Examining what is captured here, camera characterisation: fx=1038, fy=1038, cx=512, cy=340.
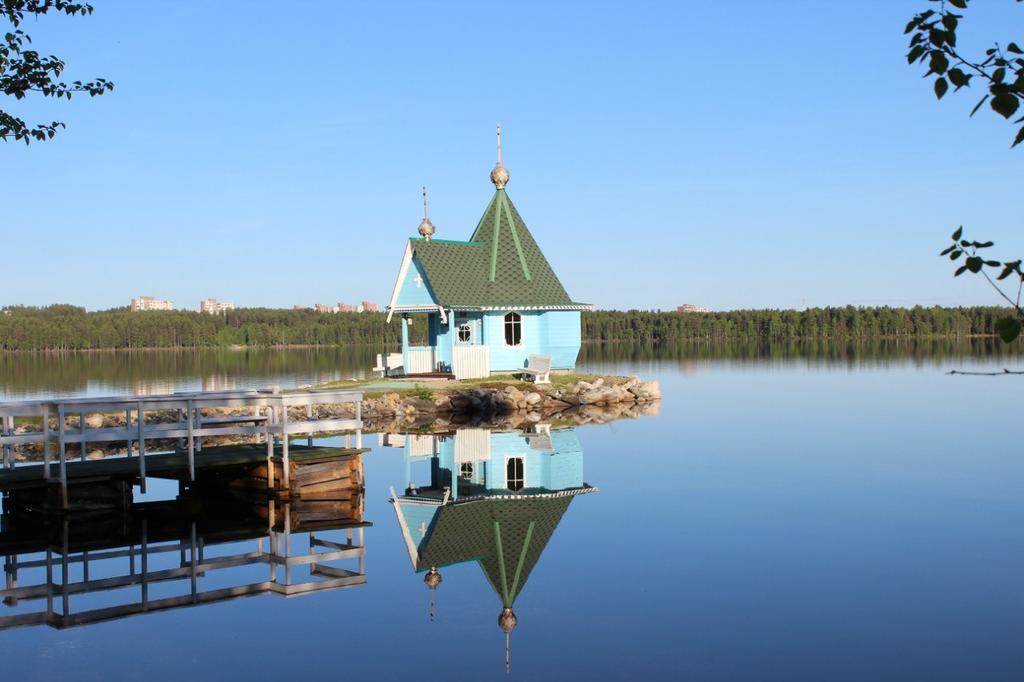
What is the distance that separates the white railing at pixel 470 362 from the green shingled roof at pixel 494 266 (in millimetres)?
1504

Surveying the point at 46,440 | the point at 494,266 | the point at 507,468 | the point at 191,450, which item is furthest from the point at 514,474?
the point at 494,266

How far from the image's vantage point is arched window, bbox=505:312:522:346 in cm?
3603

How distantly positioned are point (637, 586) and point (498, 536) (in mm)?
2955

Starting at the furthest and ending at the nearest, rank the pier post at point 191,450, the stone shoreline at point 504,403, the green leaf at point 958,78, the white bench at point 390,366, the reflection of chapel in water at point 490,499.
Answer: the white bench at point 390,366
the stone shoreline at point 504,403
the pier post at point 191,450
the reflection of chapel in water at point 490,499
the green leaf at point 958,78

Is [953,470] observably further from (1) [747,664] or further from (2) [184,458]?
(2) [184,458]

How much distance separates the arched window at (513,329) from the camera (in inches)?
1419

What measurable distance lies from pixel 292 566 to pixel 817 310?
13631 centimetres

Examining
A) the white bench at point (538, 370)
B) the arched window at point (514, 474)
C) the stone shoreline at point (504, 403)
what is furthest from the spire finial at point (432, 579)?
the white bench at point (538, 370)

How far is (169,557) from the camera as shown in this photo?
12422 millimetres

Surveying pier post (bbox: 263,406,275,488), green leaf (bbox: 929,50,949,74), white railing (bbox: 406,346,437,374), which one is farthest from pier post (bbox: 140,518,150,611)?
white railing (bbox: 406,346,437,374)

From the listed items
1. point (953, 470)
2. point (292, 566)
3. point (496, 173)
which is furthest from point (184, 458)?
point (496, 173)

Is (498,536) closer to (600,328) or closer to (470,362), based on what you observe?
(470,362)

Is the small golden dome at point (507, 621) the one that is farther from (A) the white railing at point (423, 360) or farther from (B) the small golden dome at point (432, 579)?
(A) the white railing at point (423, 360)

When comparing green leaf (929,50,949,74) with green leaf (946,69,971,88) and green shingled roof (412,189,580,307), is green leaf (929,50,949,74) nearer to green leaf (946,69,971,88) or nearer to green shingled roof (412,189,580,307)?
green leaf (946,69,971,88)
